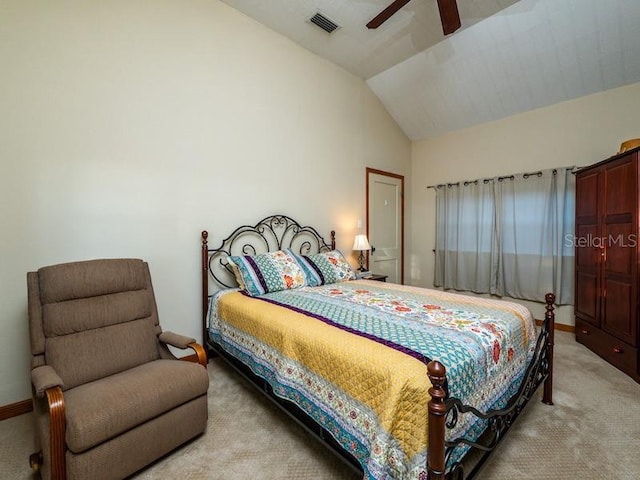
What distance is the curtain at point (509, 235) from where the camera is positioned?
3648 millimetres

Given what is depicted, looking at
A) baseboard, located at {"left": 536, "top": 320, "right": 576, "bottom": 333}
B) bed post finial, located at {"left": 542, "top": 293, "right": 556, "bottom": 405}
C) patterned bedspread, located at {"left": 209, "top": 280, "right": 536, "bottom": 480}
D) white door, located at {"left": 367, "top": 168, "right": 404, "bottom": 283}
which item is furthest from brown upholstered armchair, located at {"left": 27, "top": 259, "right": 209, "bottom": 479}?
baseboard, located at {"left": 536, "top": 320, "right": 576, "bottom": 333}

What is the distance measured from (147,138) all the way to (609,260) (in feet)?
14.3

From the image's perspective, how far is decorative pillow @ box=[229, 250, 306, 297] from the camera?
254 centimetres

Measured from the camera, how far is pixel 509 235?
13.3ft

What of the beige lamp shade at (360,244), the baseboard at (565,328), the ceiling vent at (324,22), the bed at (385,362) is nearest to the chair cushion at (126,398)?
the bed at (385,362)

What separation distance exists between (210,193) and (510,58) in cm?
368

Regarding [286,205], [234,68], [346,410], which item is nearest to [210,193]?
[286,205]

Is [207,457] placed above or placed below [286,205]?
below

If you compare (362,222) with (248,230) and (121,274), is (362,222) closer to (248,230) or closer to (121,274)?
(248,230)

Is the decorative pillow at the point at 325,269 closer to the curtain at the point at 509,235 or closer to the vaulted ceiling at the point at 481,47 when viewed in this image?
the curtain at the point at 509,235

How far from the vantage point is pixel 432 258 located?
4.98 meters

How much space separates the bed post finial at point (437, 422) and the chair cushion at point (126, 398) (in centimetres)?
126

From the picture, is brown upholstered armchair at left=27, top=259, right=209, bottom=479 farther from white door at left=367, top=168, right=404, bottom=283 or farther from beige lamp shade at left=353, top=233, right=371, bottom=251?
white door at left=367, top=168, right=404, bottom=283

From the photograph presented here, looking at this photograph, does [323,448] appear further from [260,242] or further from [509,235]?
[509,235]
